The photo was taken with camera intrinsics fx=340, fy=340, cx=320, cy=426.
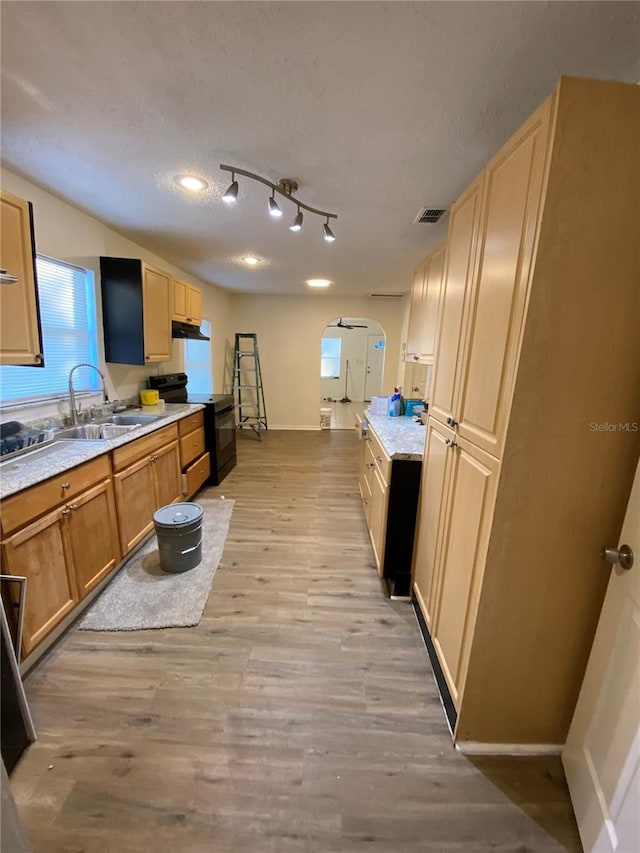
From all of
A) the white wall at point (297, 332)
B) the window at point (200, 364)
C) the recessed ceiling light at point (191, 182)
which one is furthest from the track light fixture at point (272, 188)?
the white wall at point (297, 332)

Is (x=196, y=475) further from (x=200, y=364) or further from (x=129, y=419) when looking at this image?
(x=200, y=364)

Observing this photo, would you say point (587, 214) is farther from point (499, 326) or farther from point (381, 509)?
point (381, 509)

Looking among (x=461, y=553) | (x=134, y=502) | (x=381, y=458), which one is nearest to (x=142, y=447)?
(x=134, y=502)

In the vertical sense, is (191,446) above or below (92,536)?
above

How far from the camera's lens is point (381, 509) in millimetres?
2236

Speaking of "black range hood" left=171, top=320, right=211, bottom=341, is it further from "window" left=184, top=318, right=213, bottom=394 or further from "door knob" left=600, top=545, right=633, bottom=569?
"door knob" left=600, top=545, right=633, bottom=569

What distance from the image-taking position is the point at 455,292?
5.08ft

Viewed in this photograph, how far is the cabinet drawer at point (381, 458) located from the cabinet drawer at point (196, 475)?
5.69ft

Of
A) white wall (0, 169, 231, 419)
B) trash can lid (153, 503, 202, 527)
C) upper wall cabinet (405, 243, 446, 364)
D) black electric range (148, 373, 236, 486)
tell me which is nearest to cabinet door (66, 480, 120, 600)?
trash can lid (153, 503, 202, 527)

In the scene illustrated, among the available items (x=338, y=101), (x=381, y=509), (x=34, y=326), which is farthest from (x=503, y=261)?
(x=34, y=326)

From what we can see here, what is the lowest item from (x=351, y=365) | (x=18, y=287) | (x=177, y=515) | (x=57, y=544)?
(x=177, y=515)

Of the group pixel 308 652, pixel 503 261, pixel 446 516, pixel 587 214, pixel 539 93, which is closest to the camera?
pixel 587 214

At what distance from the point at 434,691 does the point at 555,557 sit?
926 mm

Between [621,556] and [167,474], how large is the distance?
2.86 metres
